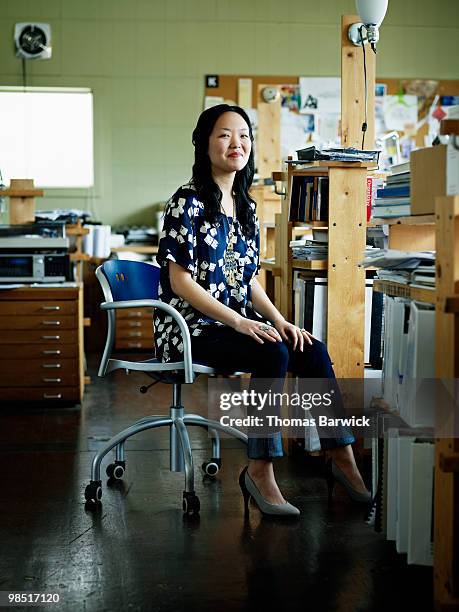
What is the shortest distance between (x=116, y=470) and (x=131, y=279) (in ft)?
2.31

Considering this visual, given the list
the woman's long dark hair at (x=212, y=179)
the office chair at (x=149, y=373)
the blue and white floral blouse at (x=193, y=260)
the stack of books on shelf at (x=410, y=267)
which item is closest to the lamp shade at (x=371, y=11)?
the woman's long dark hair at (x=212, y=179)

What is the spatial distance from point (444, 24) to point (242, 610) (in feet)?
22.0

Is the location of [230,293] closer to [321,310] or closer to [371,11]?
[321,310]

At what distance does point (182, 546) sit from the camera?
2494 millimetres

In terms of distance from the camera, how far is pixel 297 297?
3529 millimetres

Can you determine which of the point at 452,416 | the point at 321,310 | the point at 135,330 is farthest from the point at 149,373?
the point at 135,330

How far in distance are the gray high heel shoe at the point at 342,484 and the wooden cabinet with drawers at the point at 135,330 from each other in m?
3.97

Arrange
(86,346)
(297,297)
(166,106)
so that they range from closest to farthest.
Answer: (297,297) → (86,346) → (166,106)

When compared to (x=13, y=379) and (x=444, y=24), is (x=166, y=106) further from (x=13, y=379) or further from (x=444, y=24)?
(x=13, y=379)

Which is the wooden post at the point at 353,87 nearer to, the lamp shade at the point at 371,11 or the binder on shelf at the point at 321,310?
the lamp shade at the point at 371,11

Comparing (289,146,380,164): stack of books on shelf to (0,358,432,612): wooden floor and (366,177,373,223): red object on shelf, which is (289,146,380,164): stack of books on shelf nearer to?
(366,177,373,223): red object on shelf

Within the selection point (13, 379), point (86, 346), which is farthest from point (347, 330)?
point (86, 346)

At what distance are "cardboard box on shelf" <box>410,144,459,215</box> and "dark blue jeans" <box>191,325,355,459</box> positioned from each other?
2.14 ft

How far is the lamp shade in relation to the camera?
3.65 meters
